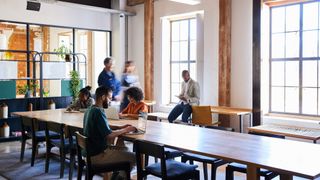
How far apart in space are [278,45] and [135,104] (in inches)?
144

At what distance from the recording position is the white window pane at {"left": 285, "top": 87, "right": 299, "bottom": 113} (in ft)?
22.3

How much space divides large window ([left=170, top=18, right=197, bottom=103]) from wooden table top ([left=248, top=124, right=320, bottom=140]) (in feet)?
8.86

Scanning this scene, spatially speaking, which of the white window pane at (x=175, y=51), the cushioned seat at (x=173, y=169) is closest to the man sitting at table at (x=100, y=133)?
the cushioned seat at (x=173, y=169)

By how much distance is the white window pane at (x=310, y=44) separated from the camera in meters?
6.49

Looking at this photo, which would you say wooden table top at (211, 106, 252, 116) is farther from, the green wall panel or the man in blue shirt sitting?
the green wall panel

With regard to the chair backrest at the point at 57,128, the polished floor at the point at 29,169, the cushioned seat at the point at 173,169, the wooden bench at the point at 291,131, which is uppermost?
the chair backrest at the point at 57,128

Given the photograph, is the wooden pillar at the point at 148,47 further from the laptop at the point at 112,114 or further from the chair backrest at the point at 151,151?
the chair backrest at the point at 151,151

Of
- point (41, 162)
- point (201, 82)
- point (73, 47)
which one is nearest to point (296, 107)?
point (201, 82)

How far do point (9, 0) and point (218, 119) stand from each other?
5.18m

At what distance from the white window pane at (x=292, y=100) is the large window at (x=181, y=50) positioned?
2317mm

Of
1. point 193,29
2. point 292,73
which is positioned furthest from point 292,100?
point 193,29

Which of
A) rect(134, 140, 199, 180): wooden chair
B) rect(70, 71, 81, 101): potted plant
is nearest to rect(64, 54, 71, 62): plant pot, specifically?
rect(70, 71, 81, 101): potted plant

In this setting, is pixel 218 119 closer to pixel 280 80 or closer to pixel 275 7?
pixel 280 80

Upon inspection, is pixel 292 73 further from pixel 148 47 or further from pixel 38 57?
pixel 38 57
